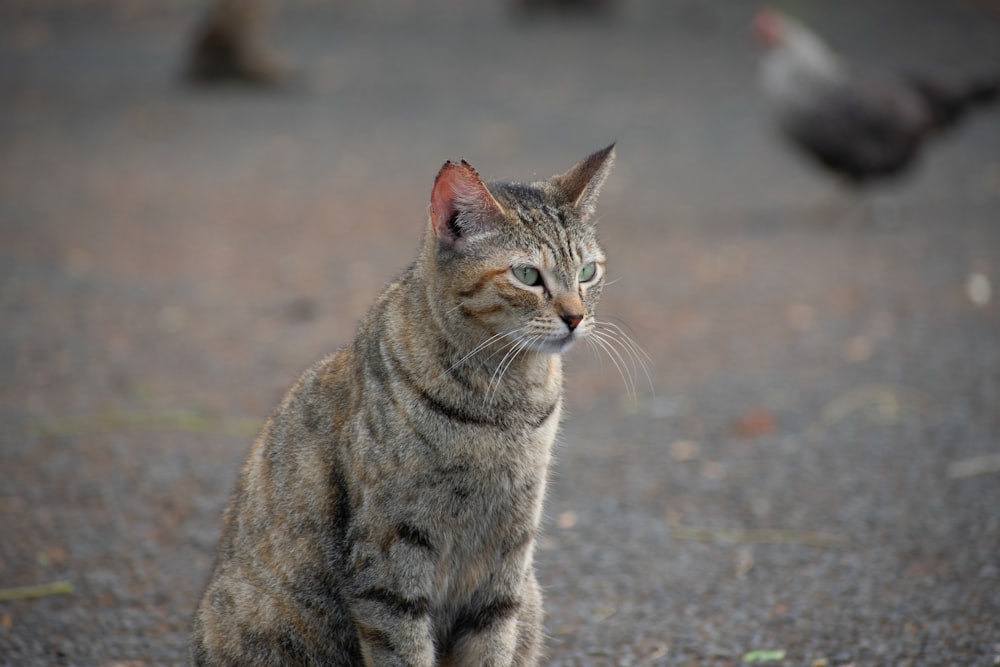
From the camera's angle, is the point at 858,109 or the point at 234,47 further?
the point at 234,47

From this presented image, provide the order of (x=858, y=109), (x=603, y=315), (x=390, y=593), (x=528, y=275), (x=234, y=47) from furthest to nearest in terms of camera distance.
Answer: (x=234, y=47)
(x=858, y=109)
(x=603, y=315)
(x=528, y=275)
(x=390, y=593)

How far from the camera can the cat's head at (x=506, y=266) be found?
2.93 metres

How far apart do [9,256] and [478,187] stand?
619cm

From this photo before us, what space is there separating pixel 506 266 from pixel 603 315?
0.76 metres

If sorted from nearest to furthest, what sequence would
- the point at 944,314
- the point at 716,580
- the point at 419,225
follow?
the point at 716,580 < the point at 944,314 < the point at 419,225

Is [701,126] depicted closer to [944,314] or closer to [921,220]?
[921,220]

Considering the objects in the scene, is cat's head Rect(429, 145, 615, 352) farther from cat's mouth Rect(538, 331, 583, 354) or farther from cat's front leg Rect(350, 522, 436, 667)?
cat's front leg Rect(350, 522, 436, 667)

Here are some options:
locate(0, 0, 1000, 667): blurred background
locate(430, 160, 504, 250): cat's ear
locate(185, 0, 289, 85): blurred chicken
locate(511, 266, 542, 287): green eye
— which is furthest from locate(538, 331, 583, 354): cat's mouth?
locate(185, 0, 289, 85): blurred chicken

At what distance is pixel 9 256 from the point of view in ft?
26.6

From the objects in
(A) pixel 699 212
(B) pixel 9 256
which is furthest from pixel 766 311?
(B) pixel 9 256

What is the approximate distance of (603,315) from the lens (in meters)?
3.64

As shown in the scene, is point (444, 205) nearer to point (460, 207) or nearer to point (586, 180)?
point (460, 207)

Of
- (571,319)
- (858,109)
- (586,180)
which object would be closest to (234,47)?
(858,109)

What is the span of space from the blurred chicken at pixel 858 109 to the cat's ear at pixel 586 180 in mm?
5493
